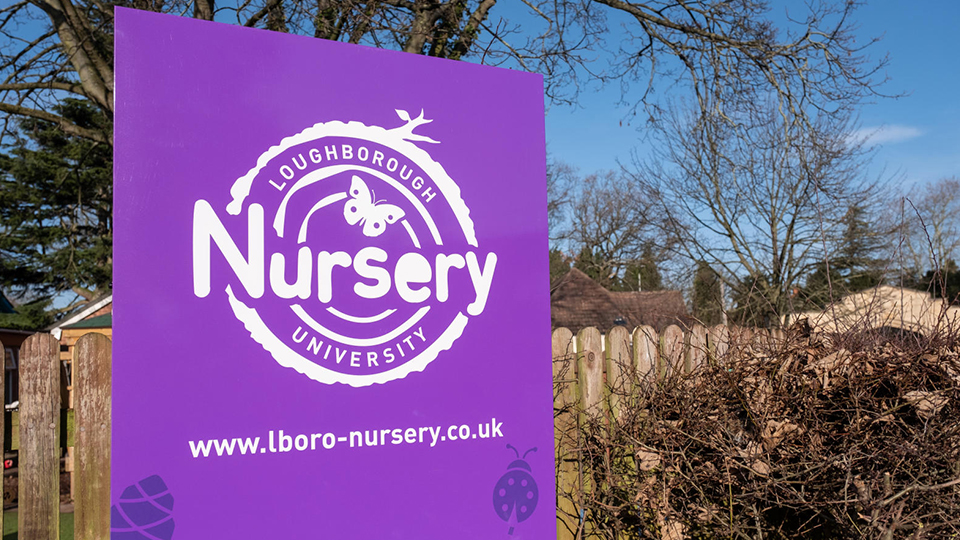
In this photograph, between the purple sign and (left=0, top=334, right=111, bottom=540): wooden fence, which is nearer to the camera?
the purple sign

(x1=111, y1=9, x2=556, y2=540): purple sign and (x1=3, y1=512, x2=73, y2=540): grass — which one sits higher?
(x1=111, y1=9, x2=556, y2=540): purple sign

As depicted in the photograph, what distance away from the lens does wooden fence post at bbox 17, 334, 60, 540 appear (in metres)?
3.13

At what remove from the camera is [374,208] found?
238cm

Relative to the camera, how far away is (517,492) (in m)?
2.61

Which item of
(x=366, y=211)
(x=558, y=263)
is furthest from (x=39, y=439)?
(x=558, y=263)

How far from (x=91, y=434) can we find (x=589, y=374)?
2.54m

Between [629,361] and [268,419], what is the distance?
104 inches

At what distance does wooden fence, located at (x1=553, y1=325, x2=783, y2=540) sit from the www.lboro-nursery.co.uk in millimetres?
1189

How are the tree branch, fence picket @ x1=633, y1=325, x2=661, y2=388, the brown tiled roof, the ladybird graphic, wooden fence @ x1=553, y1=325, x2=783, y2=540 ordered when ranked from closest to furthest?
the ladybird graphic, wooden fence @ x1=553, y1=325, x2=783, y2=540, fence picket @ x1=633, y1=325, x2=661, y2=388, the tree branch, the brown tiled roof

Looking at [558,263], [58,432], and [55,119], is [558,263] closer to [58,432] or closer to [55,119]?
[55,119]

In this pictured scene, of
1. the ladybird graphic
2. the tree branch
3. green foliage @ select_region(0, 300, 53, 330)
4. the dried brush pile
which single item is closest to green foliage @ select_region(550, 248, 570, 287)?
green foliage @ select_region(0, 300, 53, 330)

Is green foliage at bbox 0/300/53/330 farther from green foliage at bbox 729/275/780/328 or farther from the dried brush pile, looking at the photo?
the dried brush pile

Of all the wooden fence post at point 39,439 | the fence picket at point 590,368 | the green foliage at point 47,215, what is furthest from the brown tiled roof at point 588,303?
the wooden fence post at point 39,439

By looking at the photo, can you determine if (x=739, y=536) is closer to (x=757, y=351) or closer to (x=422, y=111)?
(x=757, y=351)
